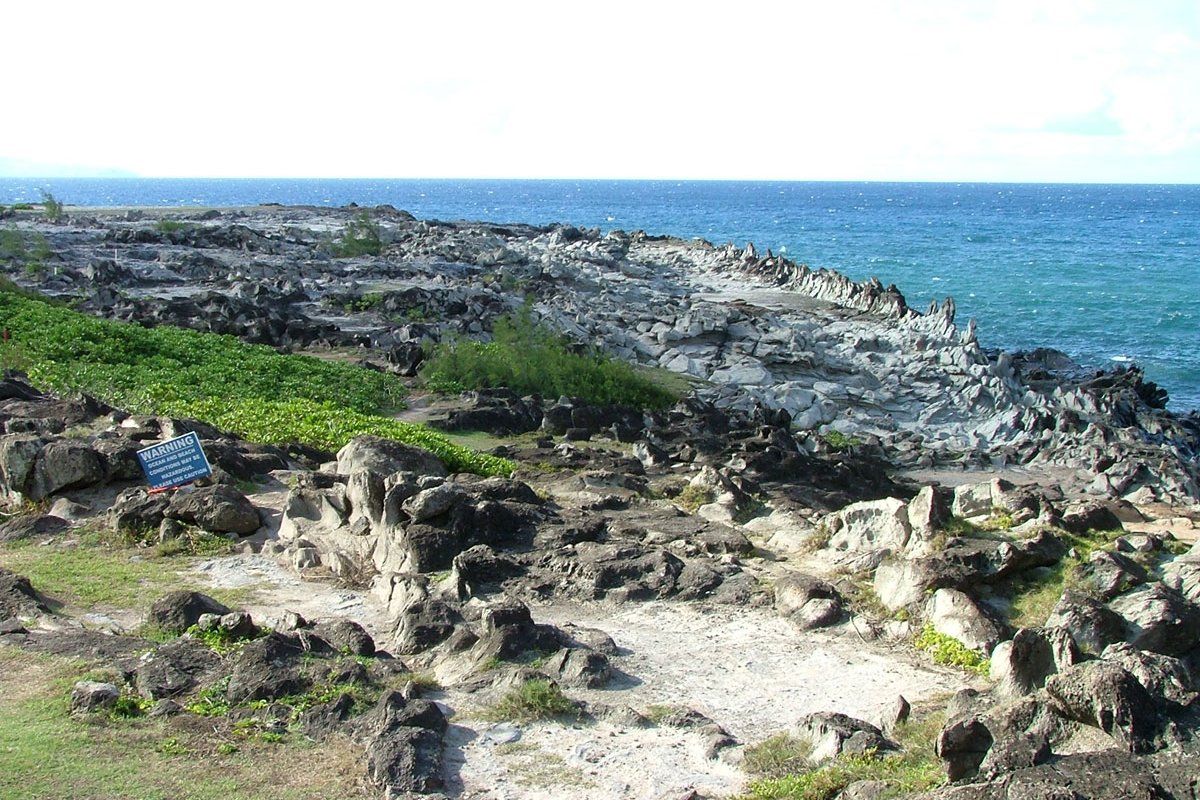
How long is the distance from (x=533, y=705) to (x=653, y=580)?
304cm

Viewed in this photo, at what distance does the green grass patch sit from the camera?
29.8ft

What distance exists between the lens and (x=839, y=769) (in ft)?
23.4

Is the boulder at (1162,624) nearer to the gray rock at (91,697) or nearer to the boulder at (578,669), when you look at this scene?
the boulder at (578,669)

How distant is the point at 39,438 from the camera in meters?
13.6

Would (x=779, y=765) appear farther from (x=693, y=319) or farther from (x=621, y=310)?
(x=621, y=310)

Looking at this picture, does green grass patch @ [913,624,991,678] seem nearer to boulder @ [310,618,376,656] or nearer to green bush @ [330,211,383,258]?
boulder @ [310,618,376,656]

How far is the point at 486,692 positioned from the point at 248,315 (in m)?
23.0

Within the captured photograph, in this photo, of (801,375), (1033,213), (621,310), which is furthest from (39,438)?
(1033,213)

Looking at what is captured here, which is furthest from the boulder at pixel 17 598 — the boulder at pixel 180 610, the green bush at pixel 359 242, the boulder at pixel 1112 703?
the green bush at pixel 359 242

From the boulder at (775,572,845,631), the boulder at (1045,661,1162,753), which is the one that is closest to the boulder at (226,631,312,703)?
the boulder at (775,572,845,631)

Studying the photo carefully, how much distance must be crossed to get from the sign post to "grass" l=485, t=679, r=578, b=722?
602 cm

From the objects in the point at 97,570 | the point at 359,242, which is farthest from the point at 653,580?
the point at 359,242

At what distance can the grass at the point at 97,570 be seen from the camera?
Answer: 34.9ft

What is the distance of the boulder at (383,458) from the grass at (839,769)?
256 inches
